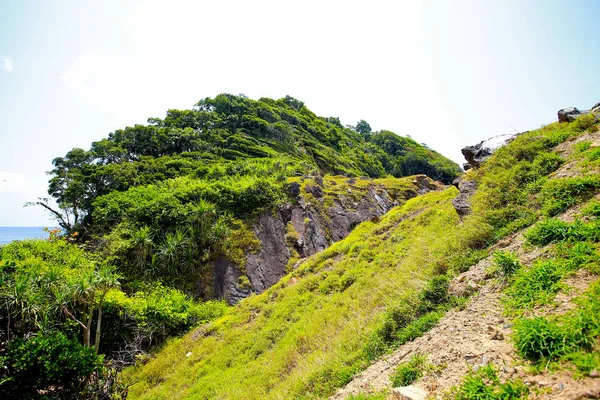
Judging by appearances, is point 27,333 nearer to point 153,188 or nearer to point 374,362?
point 374,362

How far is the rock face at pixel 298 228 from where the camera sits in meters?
23.7

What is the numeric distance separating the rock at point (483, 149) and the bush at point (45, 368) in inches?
690

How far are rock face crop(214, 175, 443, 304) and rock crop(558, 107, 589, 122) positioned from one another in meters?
14.0

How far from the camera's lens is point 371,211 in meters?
41.5

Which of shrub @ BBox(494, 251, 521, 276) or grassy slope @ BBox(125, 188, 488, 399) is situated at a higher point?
shrub @ BBox(494, 251, 521, 276)

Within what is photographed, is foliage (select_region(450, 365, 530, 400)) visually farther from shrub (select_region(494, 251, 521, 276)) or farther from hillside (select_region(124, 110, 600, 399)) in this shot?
shrub (select_region(494, 251, 521, 276))

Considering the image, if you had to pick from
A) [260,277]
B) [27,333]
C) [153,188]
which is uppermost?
[153,188]

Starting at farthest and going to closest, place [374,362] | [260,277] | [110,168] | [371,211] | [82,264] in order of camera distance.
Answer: [371,211] → [110,168] → [260,277] → [82,264] → [374,362]

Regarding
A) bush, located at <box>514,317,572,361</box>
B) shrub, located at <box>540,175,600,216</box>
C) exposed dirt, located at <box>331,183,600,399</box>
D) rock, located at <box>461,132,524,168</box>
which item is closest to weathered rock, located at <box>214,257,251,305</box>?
rock, located at <box>461,132,524,168</box>

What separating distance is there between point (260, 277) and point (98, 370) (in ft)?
47.7

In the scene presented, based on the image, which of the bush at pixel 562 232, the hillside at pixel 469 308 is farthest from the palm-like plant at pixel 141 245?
the bush at pixel 562 232

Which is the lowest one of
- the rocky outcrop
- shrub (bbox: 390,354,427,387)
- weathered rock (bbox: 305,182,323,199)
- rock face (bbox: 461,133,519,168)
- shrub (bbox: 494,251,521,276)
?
shrub (bbox: 390,354,427,387)

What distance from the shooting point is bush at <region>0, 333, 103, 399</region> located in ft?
30.0

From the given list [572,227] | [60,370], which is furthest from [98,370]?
[572,227]
